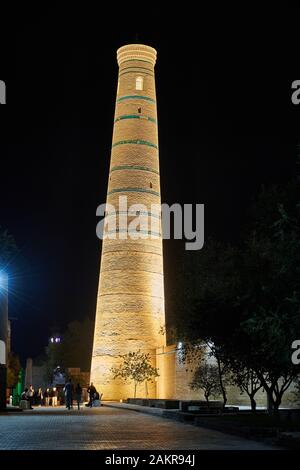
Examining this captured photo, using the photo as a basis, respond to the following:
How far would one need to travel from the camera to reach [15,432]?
536 inches

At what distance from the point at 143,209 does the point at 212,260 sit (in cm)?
717

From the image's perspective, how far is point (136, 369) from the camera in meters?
37.8

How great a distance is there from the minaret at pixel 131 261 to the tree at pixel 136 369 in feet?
1.22

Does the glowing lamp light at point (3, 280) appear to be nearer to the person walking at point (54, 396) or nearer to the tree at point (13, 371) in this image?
the person walking at point (54, 396)

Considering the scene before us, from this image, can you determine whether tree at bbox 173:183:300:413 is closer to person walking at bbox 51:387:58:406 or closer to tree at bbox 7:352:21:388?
person walking at bbox 51:387:58:406

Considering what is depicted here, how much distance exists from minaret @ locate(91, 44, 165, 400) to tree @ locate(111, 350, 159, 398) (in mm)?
371

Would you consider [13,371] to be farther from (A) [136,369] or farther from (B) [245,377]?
(B) [245,377]

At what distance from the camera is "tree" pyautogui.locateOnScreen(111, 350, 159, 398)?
37812 millimetres

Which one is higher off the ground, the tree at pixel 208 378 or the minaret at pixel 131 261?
the minaret at pixel 131 261

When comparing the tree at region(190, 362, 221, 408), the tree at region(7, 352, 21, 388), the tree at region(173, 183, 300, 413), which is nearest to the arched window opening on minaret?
the tree at region(190, 362, 221, 408)

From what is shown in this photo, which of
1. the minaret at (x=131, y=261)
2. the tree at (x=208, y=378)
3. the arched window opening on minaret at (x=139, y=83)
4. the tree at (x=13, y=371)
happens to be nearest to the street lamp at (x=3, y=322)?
the tree at (x=208, y=378)

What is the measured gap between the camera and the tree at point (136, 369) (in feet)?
124

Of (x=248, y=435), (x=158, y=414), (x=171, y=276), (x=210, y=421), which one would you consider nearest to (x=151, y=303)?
(x=171, y=276)

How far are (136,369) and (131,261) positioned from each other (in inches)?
226
